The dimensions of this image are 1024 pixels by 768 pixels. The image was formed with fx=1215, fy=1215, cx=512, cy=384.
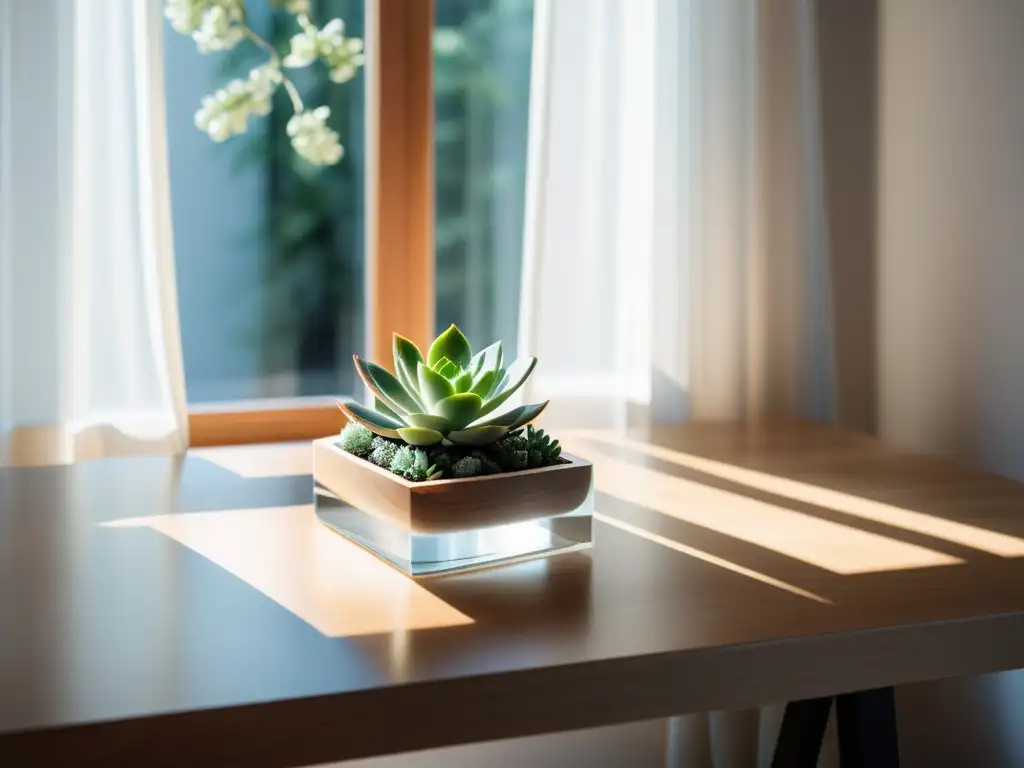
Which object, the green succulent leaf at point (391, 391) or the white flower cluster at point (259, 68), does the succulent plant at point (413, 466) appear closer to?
the green succulent leaf at point (391, 391)

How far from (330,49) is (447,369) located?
0.95 meters

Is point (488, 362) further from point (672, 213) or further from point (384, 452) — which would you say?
point (672, 213)

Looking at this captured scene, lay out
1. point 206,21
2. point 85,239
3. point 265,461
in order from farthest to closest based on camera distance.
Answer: point 206,21
point 85,239
point 265,461

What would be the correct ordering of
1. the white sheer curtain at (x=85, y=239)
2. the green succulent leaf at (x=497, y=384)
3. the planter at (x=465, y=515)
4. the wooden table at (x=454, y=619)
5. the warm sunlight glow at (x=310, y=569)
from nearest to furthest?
the wooden table at (x=454, y=619) < the warm sunlight glow at (x=310, y=569) < the planter at (x=465, y=515) < the green succulent leaf at (x=497, y=384) < the white sheer curtain at (x=85, y=239)

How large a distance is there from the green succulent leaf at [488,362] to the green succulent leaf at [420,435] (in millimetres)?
104

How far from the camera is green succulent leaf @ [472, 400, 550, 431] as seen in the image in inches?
47.3

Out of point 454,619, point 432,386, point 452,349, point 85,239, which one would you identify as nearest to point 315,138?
point 85,239

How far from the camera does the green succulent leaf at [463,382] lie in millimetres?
1213

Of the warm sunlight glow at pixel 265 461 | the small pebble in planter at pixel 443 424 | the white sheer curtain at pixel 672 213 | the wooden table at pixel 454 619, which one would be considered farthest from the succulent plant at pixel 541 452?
the white sheer curtain at pixel 672 213

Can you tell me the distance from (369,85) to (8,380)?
78 cm

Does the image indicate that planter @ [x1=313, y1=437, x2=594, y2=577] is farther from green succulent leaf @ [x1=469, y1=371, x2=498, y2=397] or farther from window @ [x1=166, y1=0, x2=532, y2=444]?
window @ [x1=166, y1=0, x2=532, y2=444]

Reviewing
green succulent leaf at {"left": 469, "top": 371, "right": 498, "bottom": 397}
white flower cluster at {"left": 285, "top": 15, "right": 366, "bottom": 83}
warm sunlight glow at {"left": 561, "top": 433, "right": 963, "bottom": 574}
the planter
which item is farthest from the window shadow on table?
white flower cluster at {"left": 285, "top": 15, "right": 366, "bottom": 83}

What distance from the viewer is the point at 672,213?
2.11 metres

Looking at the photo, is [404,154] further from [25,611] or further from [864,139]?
[25,611]
